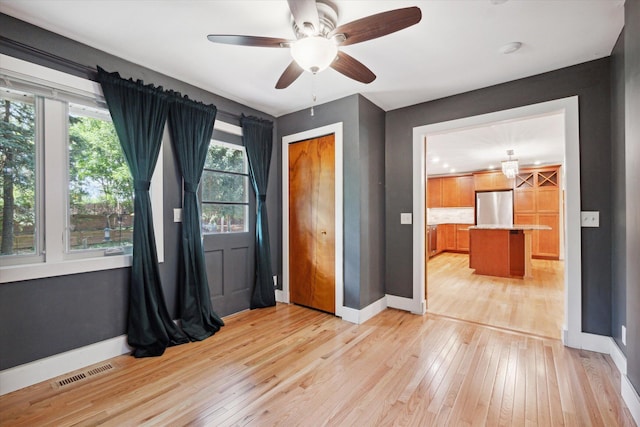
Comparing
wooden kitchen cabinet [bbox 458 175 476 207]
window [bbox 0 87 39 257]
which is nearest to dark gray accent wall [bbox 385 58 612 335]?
window [bbox 0 87 39 257]

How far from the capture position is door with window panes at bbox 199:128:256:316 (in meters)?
3.13

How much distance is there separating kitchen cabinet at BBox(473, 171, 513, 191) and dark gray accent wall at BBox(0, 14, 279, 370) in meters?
7.66

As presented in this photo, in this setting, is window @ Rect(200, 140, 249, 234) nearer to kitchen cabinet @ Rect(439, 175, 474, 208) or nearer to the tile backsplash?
the tile backsplash

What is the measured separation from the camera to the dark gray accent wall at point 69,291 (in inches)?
75.2

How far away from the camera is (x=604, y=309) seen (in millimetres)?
2391

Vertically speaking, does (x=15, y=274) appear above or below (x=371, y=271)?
above

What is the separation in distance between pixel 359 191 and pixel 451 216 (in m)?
6.44

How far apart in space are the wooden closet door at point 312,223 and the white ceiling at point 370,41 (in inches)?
32.9

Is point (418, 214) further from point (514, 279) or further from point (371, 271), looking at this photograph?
point (514, 279)

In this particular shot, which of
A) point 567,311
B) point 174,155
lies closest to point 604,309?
point 567,311

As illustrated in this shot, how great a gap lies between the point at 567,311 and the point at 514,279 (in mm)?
2875

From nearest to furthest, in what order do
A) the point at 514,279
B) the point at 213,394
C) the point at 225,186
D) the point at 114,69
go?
the point at 213,394 < the point at 114,69 < the point at 225,186 < the point at 514,279

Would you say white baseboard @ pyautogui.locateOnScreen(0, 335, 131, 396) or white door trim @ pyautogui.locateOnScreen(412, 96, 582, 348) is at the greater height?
white door trim @ pyautogui.locateOnScreen(412, 96, 582, 348)

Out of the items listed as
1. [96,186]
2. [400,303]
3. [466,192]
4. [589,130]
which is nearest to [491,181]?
[466,192]
